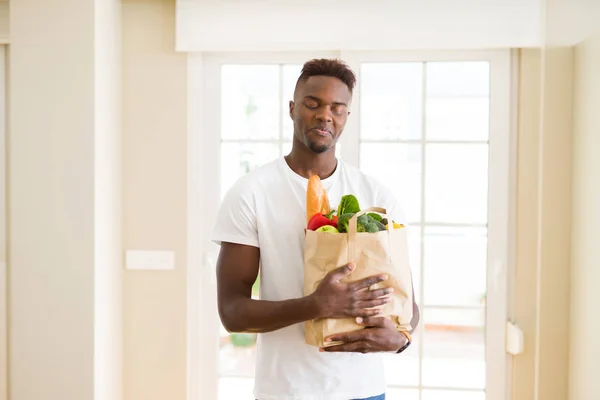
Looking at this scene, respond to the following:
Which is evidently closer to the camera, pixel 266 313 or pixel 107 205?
pixel 266 313

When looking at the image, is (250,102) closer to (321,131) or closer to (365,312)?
(321,131)

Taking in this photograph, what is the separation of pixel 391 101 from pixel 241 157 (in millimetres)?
773

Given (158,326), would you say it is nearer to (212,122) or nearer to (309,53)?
(212,122)

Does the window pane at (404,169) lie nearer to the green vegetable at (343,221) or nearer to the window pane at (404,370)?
the window pane at (404,370)

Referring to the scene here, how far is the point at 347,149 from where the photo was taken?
3105 mm

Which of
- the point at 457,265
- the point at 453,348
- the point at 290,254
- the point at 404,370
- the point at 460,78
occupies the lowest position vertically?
the point at 404,370

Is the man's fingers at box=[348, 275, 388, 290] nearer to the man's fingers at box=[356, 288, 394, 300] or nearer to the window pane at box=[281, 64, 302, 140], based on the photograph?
the man's fingers at box=[356, 288, 394, 300]

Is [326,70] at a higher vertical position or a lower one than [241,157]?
higher

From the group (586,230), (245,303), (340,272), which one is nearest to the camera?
(340,272)

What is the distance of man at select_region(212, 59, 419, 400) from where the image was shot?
61.0 inches
